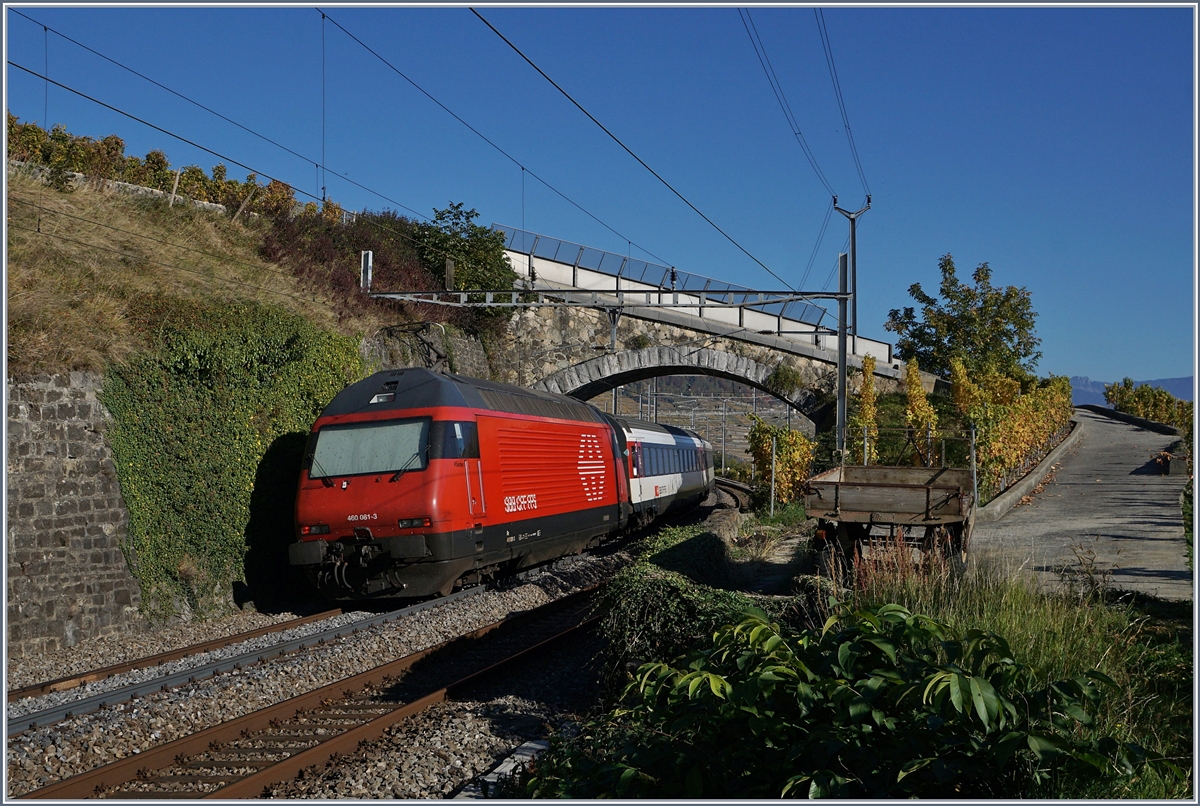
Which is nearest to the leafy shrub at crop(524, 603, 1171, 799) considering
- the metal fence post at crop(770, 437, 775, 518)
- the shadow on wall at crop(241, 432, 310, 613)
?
the shadow on wall at crop(241, 432, 310, 613)

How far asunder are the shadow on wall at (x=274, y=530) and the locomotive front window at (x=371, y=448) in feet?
6.16

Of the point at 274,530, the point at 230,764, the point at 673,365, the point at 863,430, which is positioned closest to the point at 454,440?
the point at 274,530

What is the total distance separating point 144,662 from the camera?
9.89m

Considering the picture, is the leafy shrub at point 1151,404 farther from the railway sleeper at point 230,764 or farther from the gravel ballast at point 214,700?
the railway sleeper at point 230,764

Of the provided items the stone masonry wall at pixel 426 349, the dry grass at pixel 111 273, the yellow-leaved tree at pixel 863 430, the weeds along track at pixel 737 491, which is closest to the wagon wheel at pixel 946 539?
the stone masonry wall at pixel 426 349

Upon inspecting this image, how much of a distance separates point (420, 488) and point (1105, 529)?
12224 mm

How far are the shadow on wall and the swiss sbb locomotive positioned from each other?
5.50 ft

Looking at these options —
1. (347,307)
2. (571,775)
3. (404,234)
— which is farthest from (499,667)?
(404,234)

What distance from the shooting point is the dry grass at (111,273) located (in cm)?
1208

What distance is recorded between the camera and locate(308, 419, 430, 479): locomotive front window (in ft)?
41.9

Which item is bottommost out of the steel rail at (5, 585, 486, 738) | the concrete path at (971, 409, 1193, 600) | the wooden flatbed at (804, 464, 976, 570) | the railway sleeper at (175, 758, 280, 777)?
the railway sleeper at (175, 758, 280, 777)

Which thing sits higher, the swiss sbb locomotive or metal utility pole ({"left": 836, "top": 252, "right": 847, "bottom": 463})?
metal utility pole ({"left": 836, "top": 252, "right": 847, "bottom": 463})

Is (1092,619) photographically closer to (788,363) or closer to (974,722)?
(974,722)

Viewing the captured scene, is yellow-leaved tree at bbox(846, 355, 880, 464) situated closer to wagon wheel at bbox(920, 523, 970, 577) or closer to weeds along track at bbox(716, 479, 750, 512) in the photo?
weeds along track at bbox(716, 479, 750, 512)
